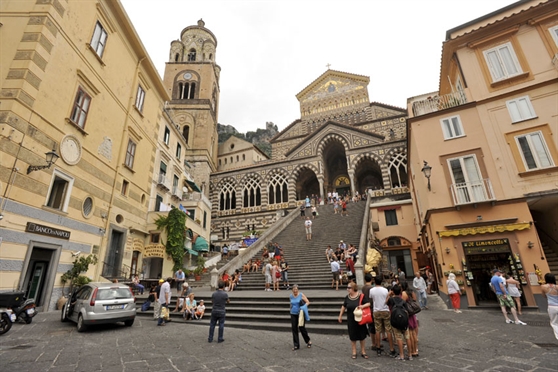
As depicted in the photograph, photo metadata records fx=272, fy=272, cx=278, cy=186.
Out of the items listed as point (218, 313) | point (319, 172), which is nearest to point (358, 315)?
point (218, 313)

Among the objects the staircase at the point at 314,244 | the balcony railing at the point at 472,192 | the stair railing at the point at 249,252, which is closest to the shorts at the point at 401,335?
the staircase at the point at 314,244

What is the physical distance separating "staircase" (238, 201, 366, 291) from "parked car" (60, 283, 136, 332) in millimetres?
5690

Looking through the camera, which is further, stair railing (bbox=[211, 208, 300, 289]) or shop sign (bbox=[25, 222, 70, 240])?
stair railing (bbox=[211, 208, 300, 289])

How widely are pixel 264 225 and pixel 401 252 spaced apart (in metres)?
13.9

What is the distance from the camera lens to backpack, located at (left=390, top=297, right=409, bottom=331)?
15.5ft

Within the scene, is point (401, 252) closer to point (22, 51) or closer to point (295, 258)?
point (295, 258)

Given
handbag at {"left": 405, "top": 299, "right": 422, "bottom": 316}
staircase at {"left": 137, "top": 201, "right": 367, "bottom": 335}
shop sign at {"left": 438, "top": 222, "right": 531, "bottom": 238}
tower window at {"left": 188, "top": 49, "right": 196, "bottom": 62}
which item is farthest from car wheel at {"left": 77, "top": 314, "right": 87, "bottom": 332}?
tower window at {"left": 188, "top": 49, "right": 196, "bottom": 62}

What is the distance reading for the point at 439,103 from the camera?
1390cm

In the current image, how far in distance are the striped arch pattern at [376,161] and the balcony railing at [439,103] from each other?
13.2m

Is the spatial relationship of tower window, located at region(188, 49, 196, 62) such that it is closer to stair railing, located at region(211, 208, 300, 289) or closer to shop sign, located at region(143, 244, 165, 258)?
stair railing, located at region(211, 208, 300, 289)

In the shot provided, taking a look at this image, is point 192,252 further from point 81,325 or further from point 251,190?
point 251,190

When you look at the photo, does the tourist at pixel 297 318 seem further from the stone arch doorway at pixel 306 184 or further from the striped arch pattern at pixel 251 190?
the striped arch pattern at pixel 251 190

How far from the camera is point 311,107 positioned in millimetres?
38844

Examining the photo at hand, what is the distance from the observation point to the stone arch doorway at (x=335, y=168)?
31.2 meters
